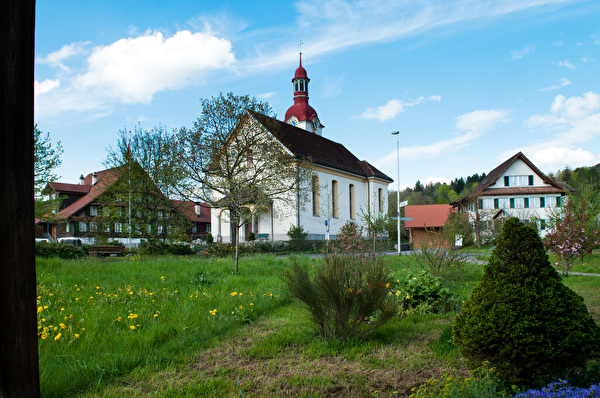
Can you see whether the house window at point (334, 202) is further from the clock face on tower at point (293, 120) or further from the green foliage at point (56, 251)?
the green foliage at point (56, 251)

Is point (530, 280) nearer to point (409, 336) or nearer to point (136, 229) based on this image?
point (409, 336)

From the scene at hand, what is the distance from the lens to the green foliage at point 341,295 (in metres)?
4.87

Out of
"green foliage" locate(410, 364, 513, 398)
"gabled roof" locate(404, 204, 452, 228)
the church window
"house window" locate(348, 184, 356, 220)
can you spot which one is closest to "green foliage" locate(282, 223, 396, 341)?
"green foliage" locate(410, 364, 513, 398)

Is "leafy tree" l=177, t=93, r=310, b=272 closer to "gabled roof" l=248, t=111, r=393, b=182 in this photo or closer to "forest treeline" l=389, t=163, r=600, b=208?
"gabled roof" l=248, t=111, r=393, b=182

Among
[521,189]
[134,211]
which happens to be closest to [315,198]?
[134,211]

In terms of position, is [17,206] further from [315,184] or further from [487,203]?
[487,203]

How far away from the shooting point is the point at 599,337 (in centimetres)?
343

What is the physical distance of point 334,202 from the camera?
137 feet

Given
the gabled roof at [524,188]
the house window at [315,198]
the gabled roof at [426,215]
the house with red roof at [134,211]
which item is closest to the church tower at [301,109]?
the house window at [315,198]

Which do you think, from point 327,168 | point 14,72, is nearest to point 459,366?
point 14,72

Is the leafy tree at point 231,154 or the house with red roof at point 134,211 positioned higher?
the leafy tree at point 231,154

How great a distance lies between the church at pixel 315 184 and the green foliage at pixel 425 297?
2304 centimetres

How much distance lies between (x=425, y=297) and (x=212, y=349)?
368 cm

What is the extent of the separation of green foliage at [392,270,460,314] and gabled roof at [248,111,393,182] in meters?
24.0
